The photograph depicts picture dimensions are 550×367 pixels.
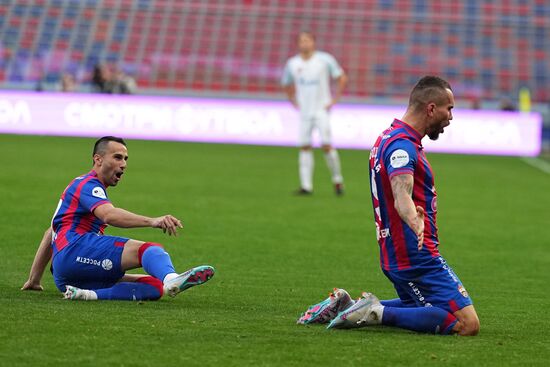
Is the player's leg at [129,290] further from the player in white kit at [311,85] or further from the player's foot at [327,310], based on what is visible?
the player in white kit at [311,85]

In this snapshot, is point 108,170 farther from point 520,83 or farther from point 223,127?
point 520,83

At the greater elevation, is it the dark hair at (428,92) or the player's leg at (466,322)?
the dark hair at (428,92)

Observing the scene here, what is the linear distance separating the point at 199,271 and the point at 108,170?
3.65 ft

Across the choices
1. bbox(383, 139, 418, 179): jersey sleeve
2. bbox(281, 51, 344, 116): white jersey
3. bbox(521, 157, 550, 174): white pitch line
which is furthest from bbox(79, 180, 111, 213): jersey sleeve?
bbox(521, 157, 550, 174): white pitch line

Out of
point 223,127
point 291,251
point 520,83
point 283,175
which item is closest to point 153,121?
point 223,127

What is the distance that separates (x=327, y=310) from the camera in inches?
264

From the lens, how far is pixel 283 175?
20562 mm

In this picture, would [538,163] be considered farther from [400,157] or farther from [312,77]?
[400,157]

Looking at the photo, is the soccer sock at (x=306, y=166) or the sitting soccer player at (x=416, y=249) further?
the soccer sock at (x=306, y=166)

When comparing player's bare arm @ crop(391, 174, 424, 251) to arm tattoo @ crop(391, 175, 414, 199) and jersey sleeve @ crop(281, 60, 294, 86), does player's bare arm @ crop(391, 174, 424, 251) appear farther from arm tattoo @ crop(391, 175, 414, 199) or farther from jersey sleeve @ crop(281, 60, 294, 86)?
jersey sleeve @ crop(281, 60, 294, 86)

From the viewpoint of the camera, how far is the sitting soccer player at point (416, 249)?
6.48 m

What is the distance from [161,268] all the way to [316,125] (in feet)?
35.5

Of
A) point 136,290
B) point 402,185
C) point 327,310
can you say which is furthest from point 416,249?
point 136,290

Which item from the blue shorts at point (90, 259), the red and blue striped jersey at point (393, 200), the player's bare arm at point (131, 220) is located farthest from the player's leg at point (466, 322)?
the blue shorts at point (90, 259)
